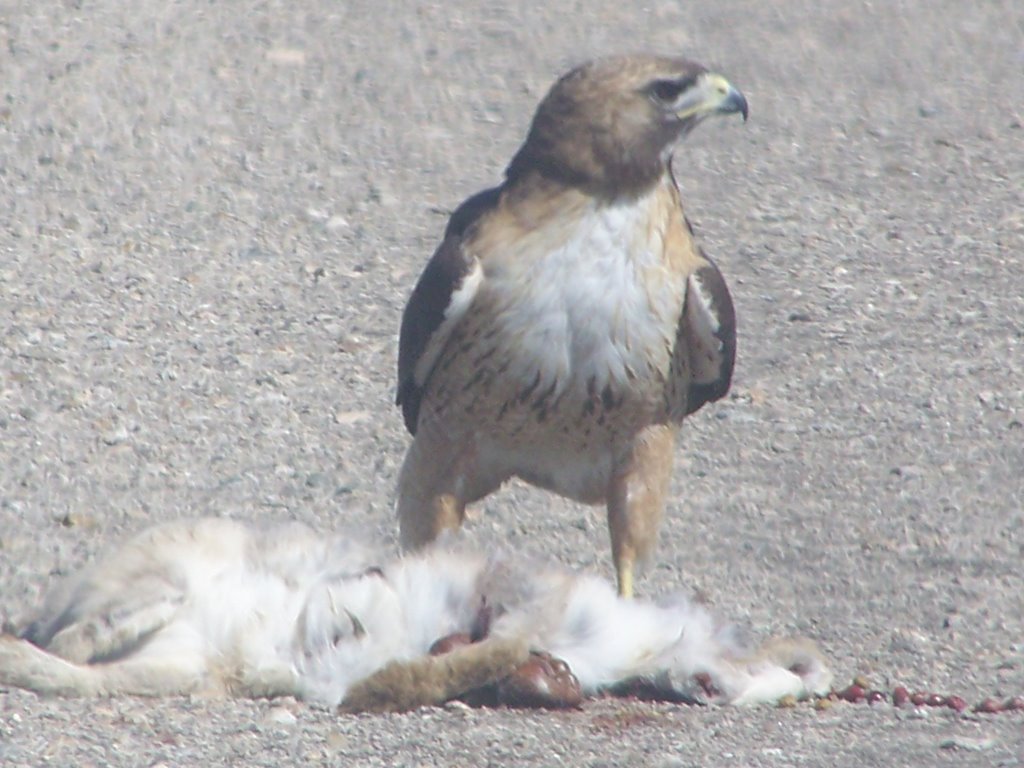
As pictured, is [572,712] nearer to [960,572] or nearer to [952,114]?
[960,572]

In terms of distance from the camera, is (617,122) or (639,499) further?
(639,499)

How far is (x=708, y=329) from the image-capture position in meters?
4.93

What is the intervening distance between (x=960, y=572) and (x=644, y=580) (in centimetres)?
87

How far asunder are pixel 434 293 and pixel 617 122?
63 centimetres

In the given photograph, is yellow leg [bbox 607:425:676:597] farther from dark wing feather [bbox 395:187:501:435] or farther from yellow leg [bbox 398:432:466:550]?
dark wing feather [bbox 395:187:501:435]

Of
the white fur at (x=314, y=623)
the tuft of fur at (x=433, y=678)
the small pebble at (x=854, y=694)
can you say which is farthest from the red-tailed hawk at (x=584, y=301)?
the tuft of fur at (x=433, y=678)

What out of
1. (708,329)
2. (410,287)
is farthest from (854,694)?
(410,287)

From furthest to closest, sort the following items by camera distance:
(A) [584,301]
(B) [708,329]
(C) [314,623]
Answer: (B) [708,329], (A) [584,301], (C) [314,623]

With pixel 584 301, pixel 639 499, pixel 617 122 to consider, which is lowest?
pixel 639 499

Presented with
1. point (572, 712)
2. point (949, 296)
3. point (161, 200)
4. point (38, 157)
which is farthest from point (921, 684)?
point (38, 157)

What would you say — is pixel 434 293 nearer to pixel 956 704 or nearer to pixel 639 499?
pixel 639 499

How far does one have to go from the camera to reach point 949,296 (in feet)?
24.5

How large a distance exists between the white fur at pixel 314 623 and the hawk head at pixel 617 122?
105 cm

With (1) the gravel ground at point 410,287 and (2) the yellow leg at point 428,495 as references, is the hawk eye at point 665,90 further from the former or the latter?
(1) the gravel ground at point 410,287
